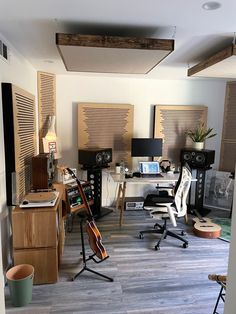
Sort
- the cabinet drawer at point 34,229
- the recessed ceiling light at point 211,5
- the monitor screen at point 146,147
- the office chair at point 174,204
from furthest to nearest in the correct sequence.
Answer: the monitor screen at point 146,147 → the office chair at point 174,204 → the cabinet drawer at point 34,229 → the recessed ceiling light at point 211,5

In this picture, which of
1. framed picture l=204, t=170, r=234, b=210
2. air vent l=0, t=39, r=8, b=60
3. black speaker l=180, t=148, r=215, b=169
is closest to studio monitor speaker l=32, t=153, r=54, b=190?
air vent l=0, t=39, r=8, b=60

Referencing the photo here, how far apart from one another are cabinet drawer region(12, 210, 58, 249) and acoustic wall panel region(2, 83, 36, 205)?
30cm

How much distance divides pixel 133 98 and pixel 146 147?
95 cm

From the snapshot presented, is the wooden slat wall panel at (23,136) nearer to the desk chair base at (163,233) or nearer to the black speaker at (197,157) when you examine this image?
the desk chair base at (163,233)

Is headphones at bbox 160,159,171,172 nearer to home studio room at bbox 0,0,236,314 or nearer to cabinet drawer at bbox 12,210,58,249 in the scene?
home studio room at bbox 0,0,236,314

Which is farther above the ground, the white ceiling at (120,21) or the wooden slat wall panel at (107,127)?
the white ceiling at (120,21)

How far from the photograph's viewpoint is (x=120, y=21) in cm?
199

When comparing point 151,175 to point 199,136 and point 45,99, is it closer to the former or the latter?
point 199,136

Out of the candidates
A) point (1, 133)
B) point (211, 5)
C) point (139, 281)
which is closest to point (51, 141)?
point (1, 133)

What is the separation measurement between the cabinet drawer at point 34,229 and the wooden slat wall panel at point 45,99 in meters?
1.72

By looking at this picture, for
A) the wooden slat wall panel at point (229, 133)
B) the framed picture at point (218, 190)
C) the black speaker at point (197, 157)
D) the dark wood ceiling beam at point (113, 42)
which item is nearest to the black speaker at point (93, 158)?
the black speaker at point (197, 157)

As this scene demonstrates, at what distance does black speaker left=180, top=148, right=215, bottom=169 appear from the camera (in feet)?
13.7

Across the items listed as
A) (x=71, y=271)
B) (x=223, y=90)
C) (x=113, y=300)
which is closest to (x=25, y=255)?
(x=71, y=271)

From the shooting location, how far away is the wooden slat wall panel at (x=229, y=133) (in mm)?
4605
